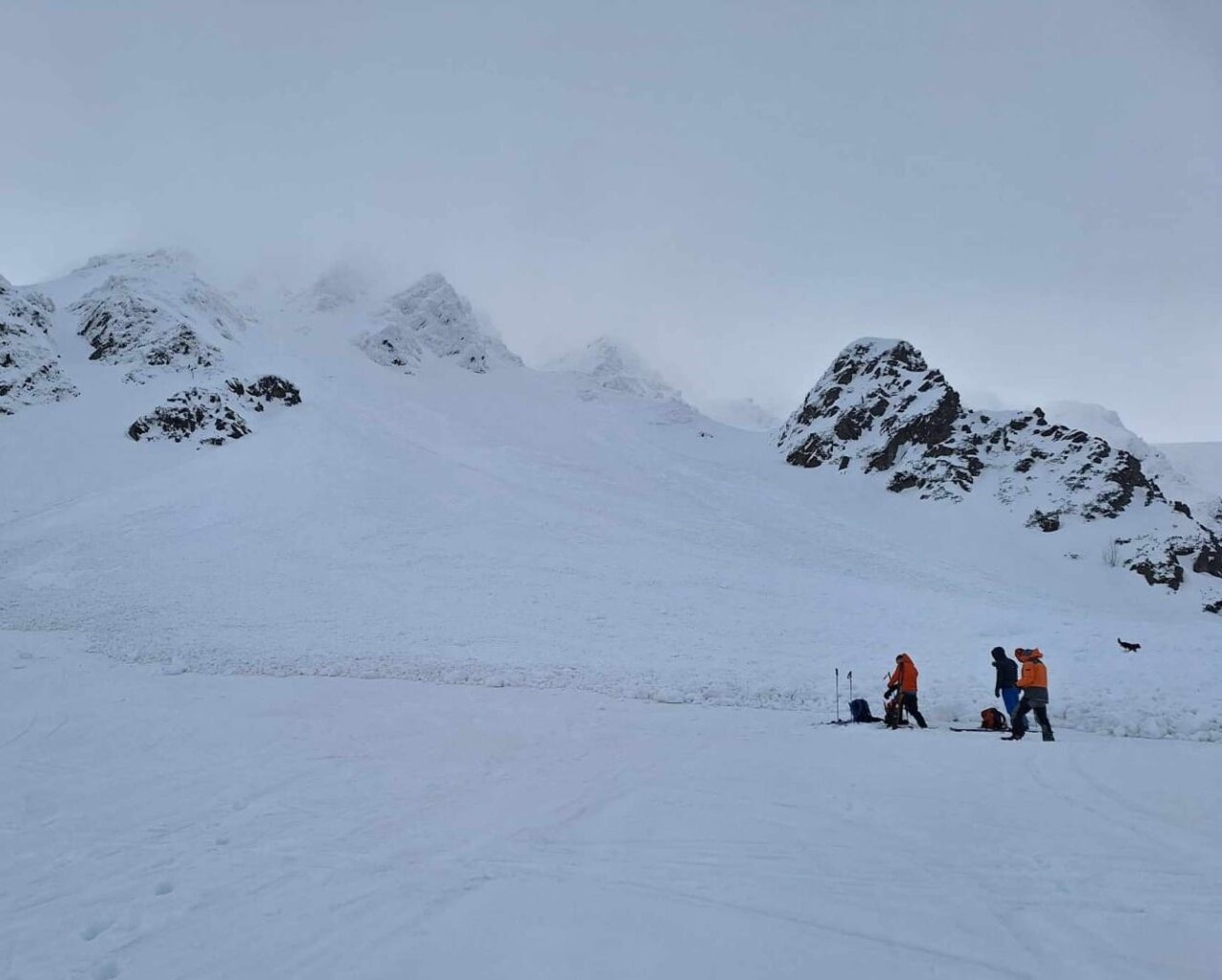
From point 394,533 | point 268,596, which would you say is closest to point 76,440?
point 394,533

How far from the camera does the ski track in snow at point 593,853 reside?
16.4ft

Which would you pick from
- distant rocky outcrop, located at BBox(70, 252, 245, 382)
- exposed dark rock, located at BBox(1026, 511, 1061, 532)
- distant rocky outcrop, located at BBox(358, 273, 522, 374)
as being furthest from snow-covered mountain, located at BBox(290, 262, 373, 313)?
exposed dark rock, located at BBox(1026, 511, 1061, 532)

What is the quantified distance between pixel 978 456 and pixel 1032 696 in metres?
54.7

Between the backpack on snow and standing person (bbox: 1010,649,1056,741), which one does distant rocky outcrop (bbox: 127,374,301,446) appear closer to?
the backpack on snow

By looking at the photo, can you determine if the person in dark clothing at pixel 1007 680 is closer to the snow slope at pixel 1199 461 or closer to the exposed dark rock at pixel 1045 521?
the exposed dark rock at pixel 1045 521

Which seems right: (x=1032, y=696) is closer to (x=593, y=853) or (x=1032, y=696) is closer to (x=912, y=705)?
Answer: (x=912, y=705)

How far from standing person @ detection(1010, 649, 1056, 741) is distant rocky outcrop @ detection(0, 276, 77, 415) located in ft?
208

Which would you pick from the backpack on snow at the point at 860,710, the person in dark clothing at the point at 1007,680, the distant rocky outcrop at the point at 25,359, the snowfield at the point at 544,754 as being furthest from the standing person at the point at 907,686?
the distant rocky outcrop at the point at 25,359

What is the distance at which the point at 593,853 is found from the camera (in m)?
6.68

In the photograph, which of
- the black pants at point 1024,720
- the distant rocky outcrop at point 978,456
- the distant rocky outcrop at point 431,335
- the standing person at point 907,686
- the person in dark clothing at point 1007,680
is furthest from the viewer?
the distant rocky outcrop at point 431,335

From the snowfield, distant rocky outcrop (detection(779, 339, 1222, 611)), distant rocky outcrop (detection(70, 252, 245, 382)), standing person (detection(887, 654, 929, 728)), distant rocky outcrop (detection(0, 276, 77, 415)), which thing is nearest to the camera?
the snowfield

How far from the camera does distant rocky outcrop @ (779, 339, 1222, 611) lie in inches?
1855

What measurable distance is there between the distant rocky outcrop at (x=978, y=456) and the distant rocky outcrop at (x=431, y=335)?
2096 inches

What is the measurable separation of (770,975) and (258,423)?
57814 mm
